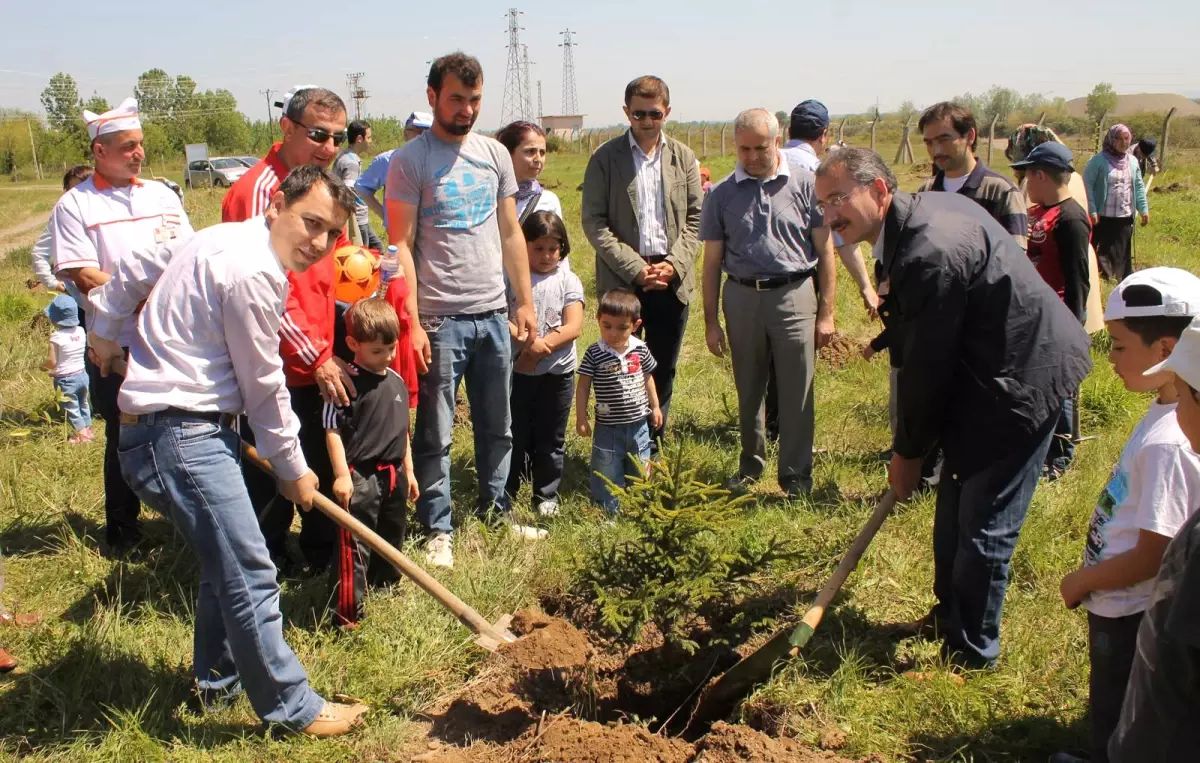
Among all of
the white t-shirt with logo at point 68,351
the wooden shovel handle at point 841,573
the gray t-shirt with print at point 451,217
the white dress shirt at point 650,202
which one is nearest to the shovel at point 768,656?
the wooden shovel handle at point 841,573

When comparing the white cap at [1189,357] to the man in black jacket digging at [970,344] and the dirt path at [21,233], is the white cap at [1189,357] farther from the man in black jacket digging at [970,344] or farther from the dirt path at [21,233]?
the dirt path at [21,233]

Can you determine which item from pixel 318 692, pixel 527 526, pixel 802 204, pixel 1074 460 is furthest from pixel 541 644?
pixel 1074 460

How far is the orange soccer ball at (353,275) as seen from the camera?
4047 mm

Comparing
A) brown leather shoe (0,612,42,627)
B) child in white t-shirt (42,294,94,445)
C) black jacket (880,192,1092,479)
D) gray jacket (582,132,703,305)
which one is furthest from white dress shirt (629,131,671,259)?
child in white t-shirt (42,294,94,445)

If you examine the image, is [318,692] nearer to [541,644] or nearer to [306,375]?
[541,644]

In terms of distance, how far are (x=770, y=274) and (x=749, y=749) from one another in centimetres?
279

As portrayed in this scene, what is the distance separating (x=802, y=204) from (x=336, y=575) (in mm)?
3151

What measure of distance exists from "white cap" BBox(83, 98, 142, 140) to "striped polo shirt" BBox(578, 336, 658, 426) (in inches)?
98.8

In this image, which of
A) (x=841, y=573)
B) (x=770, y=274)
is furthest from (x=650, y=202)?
(x=841, y=573)

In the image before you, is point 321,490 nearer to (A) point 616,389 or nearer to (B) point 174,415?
(B) point 174,415

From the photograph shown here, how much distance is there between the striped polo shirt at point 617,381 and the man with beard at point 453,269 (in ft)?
1.38

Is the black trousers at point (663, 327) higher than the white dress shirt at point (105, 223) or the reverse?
the reverse

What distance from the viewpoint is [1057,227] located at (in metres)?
5.24

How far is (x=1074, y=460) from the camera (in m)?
5.66
